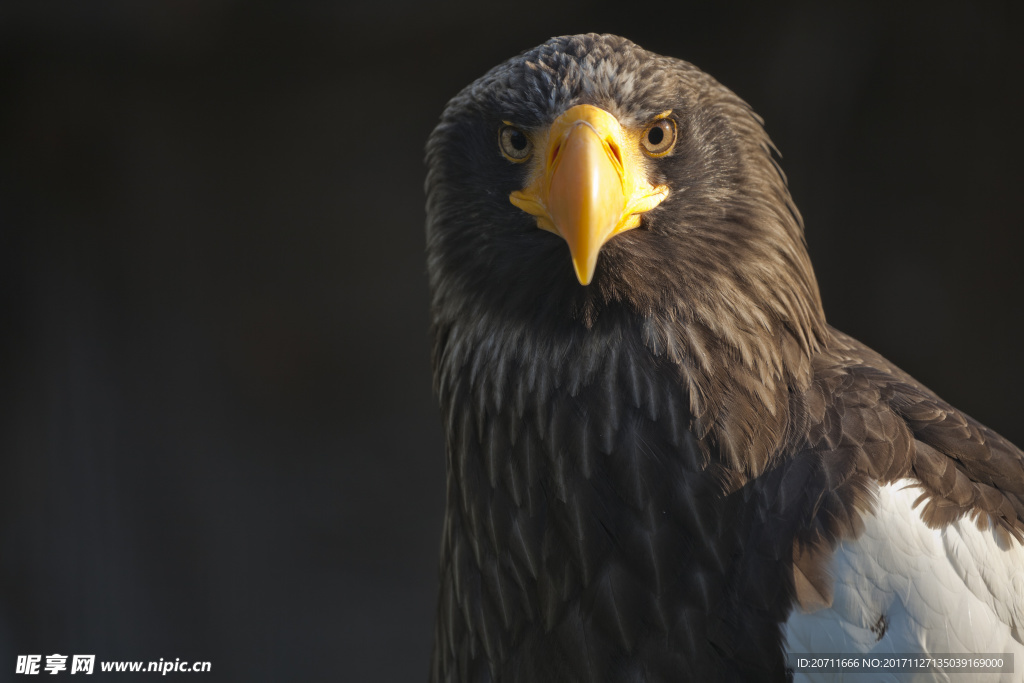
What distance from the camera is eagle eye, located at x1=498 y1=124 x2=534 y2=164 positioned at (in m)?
1.29

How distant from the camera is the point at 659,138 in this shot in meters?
1.29

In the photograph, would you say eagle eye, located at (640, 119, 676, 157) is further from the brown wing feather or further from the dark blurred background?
Result: the dark blurred background

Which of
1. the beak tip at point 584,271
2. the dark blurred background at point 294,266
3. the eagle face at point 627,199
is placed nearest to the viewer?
the beak tip at point 584,271

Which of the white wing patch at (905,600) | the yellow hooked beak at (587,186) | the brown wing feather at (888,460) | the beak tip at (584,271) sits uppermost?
the yellow hooked beak at (587,186)

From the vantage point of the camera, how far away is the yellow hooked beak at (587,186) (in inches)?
43.2

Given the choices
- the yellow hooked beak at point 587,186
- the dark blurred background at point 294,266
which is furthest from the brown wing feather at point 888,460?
the dark blurred background at point 294,266

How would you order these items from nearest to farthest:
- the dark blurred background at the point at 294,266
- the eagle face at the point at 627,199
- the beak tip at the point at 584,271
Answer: the beak tip at the point at 584,271, the eagle face at the point at 627,199, the dark blurred background at the point at 294,266

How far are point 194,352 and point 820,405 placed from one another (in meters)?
2.88

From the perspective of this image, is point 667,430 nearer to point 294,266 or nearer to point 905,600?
point 905,600

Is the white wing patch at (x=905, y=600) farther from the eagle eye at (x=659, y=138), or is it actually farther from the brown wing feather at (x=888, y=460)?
the eagle eye at (x=659, y=138)

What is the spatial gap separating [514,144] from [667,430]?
54cm

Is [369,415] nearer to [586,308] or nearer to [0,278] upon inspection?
[0,278]

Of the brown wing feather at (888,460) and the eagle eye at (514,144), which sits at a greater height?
the eagle eye at (514,144)

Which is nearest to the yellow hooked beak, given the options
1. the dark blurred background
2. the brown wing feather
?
the brown wing feather
